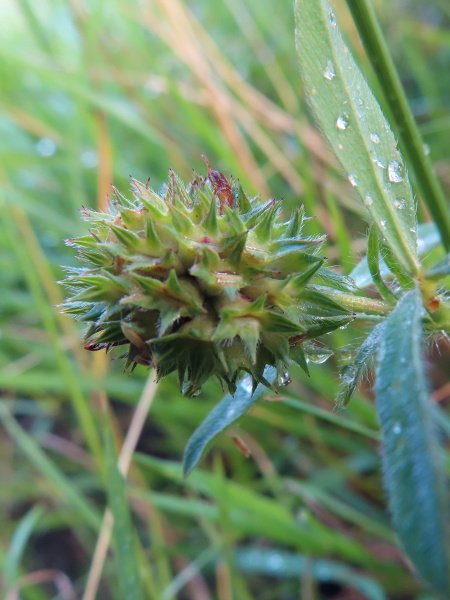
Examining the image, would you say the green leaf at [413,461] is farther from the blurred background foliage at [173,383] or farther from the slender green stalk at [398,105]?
the blurred background foliage at [173,383]

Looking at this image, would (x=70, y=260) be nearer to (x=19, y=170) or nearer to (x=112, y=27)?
(x=19, y=170)

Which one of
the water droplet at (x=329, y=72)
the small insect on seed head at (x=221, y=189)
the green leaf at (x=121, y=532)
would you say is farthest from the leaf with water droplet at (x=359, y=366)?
the green leaf at (x=121, y=532)

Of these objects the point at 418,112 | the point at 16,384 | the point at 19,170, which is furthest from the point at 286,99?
the point at 16,384

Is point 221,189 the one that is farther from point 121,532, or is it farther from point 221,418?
point 121,532

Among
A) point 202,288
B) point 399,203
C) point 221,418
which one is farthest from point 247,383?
point 399,203

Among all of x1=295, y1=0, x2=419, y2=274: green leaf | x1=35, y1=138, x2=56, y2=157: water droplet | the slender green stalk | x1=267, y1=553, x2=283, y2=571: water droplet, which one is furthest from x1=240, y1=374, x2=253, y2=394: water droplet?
x1=35, y1=138, x2=56, y2=157: water droplet

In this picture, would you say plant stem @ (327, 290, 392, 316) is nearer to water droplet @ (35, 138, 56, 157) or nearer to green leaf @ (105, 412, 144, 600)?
green leaf @ (105, 412, 144, 600)
